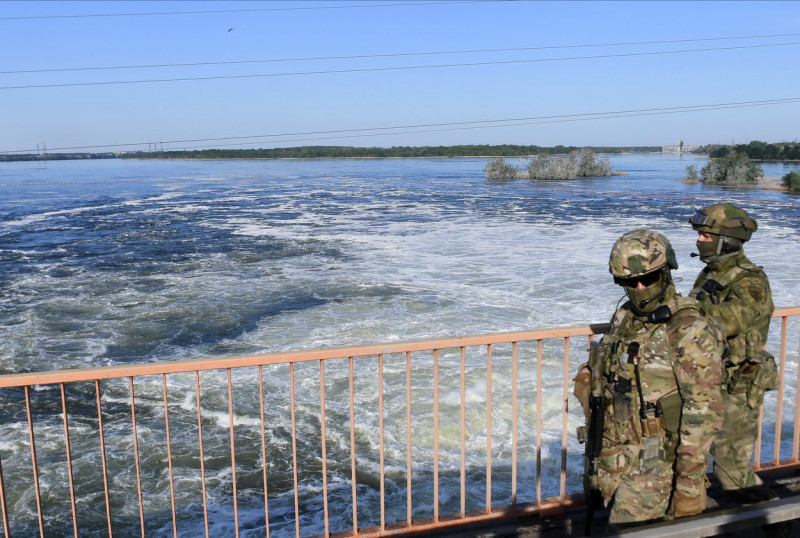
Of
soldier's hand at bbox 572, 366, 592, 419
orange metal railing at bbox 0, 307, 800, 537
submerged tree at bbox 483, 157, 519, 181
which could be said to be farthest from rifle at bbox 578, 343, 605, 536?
submerged tree at bbox 483, 157, 519, 181

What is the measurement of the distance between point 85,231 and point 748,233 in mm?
31427

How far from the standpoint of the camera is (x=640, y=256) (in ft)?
8.80

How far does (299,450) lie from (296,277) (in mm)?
10552

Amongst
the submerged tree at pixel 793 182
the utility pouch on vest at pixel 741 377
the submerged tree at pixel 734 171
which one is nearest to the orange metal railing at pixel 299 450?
the utility pouch on vest at pixel 741 377

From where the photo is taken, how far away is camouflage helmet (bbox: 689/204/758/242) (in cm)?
358

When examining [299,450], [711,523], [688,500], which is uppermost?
[711,523]

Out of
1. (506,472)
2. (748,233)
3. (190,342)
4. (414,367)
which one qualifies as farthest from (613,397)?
(190,342)

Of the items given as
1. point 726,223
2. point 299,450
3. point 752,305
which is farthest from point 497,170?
point 752,305

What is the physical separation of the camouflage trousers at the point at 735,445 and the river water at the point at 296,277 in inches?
145

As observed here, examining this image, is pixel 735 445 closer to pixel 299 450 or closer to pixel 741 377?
pixel 741 377

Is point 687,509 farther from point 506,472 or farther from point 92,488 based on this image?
point 92,488

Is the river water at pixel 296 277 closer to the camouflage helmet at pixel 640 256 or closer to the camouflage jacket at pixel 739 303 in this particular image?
the camouflage jacket at pixel 739 303

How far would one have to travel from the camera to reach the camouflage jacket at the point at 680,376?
8.64ft

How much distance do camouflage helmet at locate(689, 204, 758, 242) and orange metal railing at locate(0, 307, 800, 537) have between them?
0.67 meters
